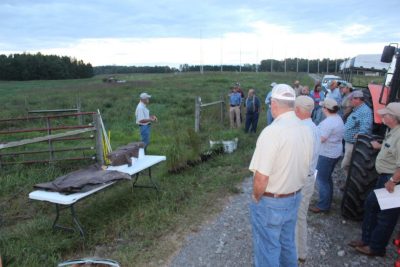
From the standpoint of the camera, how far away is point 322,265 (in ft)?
12.1

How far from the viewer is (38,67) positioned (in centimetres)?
6397

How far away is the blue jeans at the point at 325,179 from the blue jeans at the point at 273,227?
6.27 ft

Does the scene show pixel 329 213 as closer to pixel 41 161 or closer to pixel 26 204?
pixel 26 204

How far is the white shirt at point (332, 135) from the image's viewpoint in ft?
14.4

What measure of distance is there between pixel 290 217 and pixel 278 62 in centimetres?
9972

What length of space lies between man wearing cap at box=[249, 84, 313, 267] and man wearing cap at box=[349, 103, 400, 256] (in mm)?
1303

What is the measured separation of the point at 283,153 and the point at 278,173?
0.56 feet

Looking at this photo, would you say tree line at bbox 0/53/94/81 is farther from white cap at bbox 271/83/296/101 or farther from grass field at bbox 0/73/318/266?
white cap at bbox 271/83/296/101

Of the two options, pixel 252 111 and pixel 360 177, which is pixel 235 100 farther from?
pixel 360 177

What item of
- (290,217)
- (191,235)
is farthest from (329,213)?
(290,217)

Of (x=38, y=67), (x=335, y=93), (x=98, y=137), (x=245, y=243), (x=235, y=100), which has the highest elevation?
(x=38, y=67)

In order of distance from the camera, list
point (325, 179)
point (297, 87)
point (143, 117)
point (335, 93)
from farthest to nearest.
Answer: point (297, 87) → point (335, 93) → point (143, 117) → point (325, 179)

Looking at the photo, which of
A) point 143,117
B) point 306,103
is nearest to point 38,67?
point 143,117

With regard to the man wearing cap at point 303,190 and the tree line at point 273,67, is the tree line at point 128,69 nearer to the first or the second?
the tree line at point 273,67
